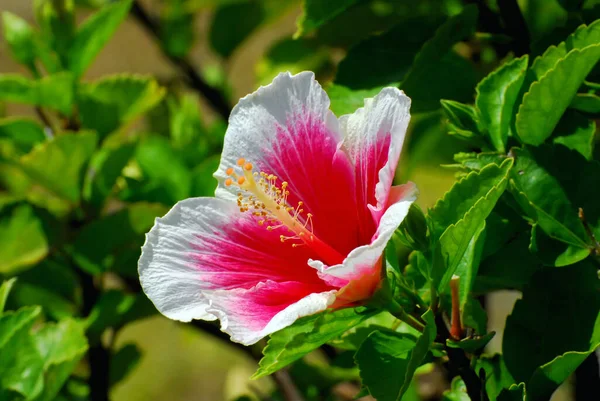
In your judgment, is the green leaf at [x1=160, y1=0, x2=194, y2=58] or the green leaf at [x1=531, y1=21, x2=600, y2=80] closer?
the green leaf at [x1=531, y1=21, x2=600, y2=80]

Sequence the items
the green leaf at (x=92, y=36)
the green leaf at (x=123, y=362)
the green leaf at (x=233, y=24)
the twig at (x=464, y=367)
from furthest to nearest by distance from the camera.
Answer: the green leaf at (x=233, y=24) < the green leaf at (x=123, y=362) < the green leaf at (x=92, y=36) < the twig at (x=464, y=367)

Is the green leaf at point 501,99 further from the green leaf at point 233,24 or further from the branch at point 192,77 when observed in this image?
the green leaf at point 233,24

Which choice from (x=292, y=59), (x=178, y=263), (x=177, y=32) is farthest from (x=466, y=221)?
(x=177, y=32)

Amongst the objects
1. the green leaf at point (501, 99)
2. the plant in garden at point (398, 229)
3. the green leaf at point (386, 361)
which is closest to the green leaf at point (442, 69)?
the plant in garden at point (398, 229)

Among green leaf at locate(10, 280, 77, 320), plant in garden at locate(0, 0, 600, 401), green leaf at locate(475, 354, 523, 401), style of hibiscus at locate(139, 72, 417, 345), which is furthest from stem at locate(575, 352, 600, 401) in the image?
green leaf at locate(10, 280, 77, 320)

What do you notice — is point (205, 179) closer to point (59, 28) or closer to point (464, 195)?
point (59, 28)

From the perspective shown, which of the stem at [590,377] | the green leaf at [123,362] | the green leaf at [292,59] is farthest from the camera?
the green leaf at [292,59]

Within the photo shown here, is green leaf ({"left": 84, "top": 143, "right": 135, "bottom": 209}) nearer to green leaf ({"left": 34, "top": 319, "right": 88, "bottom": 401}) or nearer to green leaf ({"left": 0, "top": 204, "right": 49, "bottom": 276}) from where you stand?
green leaf ({"left": 0, "top": 204, "right": 49, "bottom": 276})

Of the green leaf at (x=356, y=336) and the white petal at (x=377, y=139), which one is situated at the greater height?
the white petal at (x=377, y=139)
